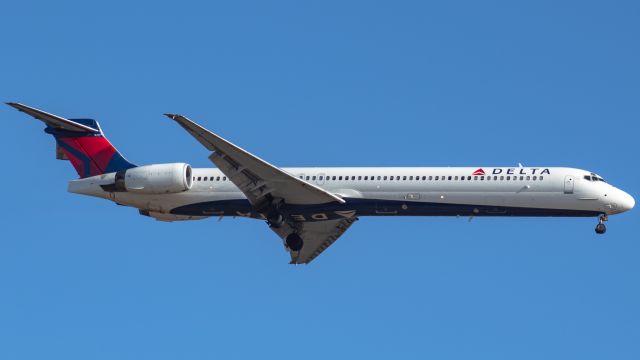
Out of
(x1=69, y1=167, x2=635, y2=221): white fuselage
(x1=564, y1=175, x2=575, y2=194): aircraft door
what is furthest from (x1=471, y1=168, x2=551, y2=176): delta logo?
(x1=564, y1=175, x2=575, y2=194): aircraft door

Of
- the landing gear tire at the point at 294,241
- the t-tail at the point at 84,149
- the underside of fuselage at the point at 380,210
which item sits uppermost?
the t-tail at the point at 84,149

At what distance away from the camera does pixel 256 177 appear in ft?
139

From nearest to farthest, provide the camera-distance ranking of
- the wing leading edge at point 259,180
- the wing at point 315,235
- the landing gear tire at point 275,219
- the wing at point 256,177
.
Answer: the wing leading edge at point 259,180
the wing at point 256,177
the landing gear tire at point 275,219
the wing at point 315,235

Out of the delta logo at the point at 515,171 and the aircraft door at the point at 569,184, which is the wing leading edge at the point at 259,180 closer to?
the delta logo at the point at 515,171

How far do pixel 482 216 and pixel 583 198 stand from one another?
3632 millimetres

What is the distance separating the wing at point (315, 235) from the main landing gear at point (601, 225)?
9.74m

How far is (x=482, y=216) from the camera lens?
42.7 m

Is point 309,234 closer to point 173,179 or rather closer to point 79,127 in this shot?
point 173,179

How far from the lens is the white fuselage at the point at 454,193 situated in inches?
1650

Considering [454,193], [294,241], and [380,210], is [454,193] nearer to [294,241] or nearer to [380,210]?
[380,210]

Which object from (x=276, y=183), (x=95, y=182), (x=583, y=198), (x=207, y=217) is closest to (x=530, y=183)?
(x=583, y=198)

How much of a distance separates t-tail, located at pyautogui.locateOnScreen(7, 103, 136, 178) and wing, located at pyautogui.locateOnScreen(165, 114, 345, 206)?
5497mm

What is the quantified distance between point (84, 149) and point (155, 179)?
3.75 metres

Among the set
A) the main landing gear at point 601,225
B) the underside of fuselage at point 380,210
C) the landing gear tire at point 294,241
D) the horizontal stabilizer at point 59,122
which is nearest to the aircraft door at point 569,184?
the underside of fuselage at point 380,210
